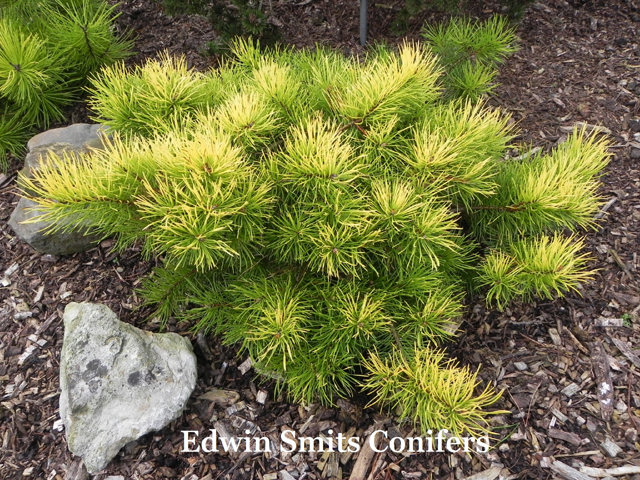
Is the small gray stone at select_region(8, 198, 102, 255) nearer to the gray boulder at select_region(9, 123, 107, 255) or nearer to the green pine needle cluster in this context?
the gray boulder at select_region(9, 123, 107, 255)

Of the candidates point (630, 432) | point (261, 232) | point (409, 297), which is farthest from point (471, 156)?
point (630, 432)

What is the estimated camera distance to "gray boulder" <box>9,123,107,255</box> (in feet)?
7.23

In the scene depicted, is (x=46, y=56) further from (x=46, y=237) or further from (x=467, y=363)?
(x=467, y=363)

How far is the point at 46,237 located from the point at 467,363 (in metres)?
1.78

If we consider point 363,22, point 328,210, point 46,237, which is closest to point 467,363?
point 328,210

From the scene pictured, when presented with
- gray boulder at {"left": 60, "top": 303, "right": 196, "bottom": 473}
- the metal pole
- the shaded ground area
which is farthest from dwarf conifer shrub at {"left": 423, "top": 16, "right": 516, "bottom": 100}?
gray boulder at {"left": 60, "top": 303, "right": 196, "bottom": 473}

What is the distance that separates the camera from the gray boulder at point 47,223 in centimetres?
221

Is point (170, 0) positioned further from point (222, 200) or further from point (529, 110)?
point (529, 110)

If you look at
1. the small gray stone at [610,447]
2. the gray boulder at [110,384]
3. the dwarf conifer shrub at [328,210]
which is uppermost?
the dwarf conifer shrub at [328,210]

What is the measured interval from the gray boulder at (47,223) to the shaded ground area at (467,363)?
0.25 ft

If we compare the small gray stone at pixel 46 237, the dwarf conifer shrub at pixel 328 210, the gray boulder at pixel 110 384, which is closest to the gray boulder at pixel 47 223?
the small gray stone at pixel 46 237

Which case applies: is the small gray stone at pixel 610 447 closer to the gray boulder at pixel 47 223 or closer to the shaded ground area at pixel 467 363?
the shaded ground area at pixel 467 363

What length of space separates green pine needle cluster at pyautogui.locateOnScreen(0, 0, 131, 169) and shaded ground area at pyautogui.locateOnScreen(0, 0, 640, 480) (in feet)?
0.85

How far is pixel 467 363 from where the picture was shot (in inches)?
74.6
